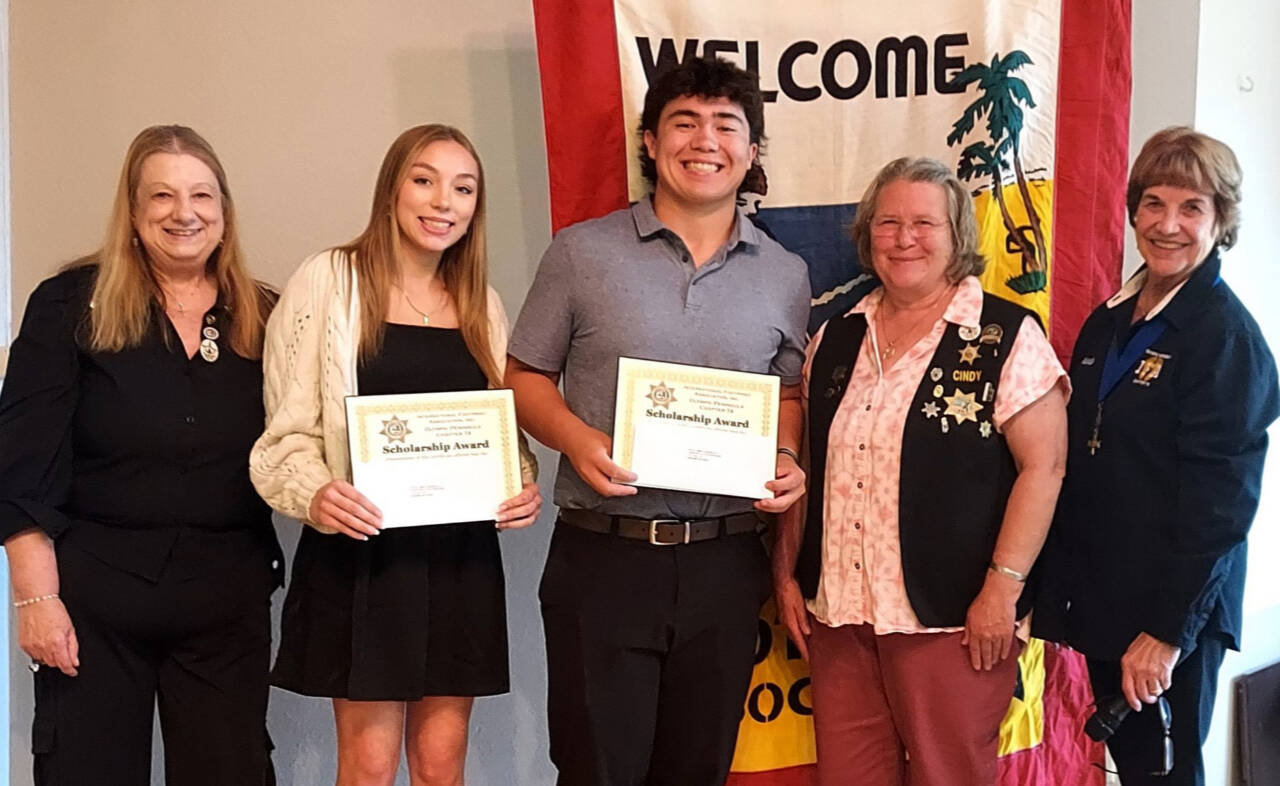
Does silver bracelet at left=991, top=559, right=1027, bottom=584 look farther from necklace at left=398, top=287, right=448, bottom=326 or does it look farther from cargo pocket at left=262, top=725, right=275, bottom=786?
cargo pocket at left=262, top=725, right=275, bottom=786

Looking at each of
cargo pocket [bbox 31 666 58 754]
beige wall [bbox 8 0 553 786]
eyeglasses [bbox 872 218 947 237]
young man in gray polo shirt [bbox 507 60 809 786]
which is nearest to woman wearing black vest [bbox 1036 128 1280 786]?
eyeglasses [bbox 872 218 947 237]

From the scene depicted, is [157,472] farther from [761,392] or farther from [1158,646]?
[1158,646]

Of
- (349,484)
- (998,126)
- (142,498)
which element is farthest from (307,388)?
(998,126)

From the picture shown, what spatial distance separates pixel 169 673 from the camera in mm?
1694

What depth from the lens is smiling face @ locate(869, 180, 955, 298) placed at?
176 centimetres

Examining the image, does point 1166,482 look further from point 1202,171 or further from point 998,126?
point 998,126

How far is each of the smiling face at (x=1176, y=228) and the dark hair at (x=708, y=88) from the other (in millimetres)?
703

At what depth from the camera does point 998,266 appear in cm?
213

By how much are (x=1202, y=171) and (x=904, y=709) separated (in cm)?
106

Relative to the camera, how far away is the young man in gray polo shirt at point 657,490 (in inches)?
67.1

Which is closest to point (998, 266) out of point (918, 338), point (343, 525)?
point (918, 338)

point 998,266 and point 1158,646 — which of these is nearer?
point 1158,646

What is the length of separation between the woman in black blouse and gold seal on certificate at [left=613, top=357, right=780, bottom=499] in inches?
26.1

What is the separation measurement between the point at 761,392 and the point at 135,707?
117 cm
